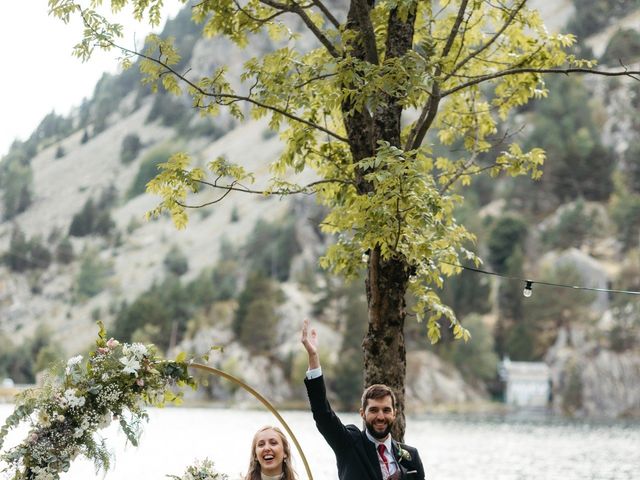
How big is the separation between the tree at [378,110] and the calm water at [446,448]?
2674cm

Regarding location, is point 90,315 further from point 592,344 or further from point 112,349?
point 112,349

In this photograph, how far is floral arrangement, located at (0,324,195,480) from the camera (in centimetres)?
764

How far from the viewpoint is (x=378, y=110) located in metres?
10.5


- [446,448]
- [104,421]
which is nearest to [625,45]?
[446,448]

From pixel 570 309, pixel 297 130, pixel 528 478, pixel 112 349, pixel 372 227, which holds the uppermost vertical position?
pixel 570 309

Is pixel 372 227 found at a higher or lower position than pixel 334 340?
lower

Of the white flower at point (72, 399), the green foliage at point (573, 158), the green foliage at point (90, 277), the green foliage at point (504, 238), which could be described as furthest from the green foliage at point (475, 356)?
the white flower at point (72, 399)

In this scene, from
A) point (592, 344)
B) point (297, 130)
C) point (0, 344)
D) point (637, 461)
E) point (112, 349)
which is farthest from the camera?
point (0, 344)

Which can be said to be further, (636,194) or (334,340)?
(636,194)

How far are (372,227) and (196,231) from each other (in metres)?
177

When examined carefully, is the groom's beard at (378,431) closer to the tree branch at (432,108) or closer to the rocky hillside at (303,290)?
the tree branch at (432,108)

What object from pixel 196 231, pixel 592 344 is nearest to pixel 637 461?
pixel 592 344

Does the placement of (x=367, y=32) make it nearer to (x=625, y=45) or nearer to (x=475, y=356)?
(x=475, y=356)

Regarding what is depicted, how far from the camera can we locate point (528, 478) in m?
49.5
